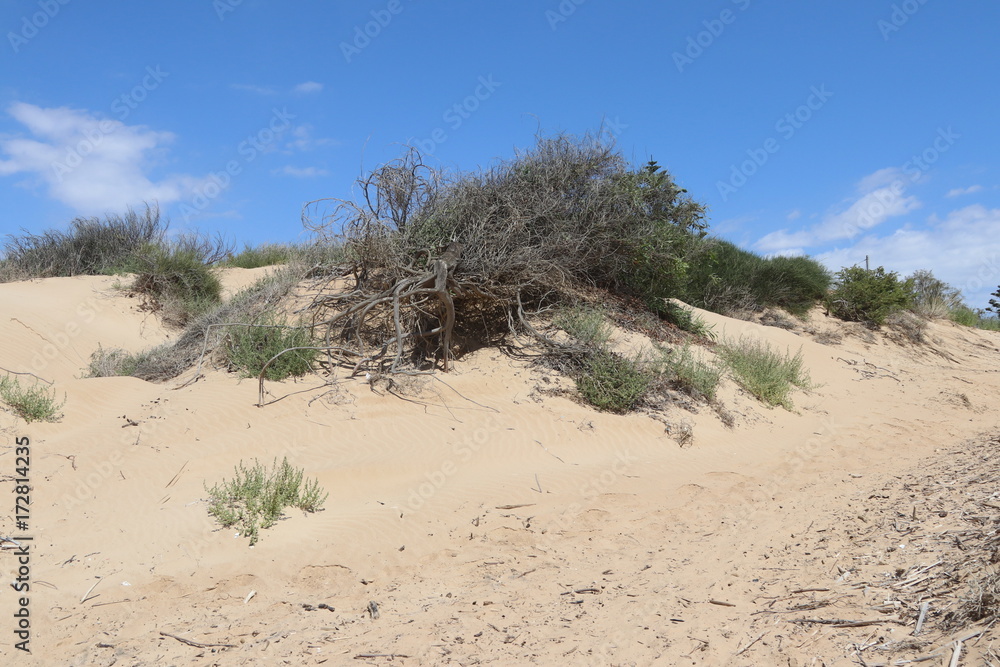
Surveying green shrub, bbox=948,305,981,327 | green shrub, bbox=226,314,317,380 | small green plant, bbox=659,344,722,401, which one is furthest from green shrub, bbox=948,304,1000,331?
green shrub, bbox=226,314,317,380

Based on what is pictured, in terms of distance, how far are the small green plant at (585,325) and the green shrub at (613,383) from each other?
531mm

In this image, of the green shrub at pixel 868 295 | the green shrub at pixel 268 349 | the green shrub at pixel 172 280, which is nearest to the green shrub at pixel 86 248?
the green shrub at pixel 172 280

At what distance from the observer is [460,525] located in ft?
20.0

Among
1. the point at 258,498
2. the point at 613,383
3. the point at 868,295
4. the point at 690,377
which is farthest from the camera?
the point at 868,295

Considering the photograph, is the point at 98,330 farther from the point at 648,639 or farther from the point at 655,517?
A: the point at 648,639

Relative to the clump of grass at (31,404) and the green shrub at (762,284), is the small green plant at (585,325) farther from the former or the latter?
the green shrub at (762,284)

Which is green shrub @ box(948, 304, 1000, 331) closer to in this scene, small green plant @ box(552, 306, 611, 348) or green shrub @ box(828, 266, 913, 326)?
green shrub @ box(828, 266, 913, 326)

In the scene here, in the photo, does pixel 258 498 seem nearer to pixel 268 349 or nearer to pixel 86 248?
pixel 268 349

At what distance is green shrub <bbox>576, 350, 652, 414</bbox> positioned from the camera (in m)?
8.83

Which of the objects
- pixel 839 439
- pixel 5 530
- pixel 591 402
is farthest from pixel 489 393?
pixel 5 530

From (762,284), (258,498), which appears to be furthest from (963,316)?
(258,498)

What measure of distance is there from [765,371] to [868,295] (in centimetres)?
778

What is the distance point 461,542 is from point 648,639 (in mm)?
2273

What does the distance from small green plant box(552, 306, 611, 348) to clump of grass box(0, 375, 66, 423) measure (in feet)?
21.6
